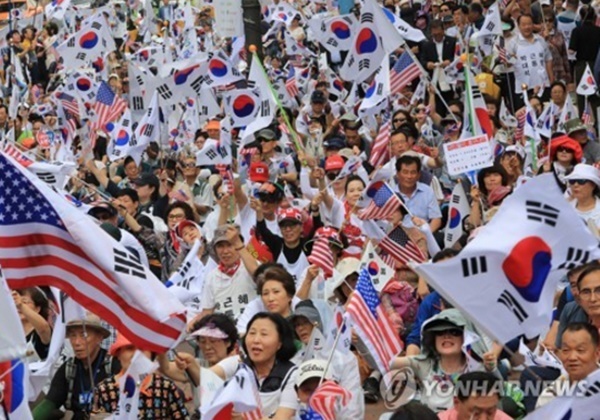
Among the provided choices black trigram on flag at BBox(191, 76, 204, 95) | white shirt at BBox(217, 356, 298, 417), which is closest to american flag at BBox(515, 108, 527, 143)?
black trigram on flag at BBox(191, 76, 204, 95)

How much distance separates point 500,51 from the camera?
67.8 feet

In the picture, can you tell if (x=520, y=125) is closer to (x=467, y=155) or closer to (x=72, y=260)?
(x=467, y=155)

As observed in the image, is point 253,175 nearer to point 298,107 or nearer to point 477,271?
point 298,107

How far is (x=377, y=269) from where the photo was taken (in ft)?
39.9

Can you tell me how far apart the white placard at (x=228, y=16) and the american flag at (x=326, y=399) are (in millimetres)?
13129

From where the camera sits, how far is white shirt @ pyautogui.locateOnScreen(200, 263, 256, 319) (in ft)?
41.6

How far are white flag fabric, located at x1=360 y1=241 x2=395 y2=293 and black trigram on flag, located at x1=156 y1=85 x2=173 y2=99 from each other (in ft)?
24.7

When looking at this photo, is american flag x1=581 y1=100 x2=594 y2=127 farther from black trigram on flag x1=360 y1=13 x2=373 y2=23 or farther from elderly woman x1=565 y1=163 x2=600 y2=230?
elderly woman x1=565 y1=163 x2=600 y2=230

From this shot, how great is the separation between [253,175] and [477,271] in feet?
28.3

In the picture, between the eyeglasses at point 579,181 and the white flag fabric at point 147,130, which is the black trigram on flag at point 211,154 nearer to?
the white flag fabric at point 147,130

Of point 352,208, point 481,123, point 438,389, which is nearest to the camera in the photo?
point 438,389

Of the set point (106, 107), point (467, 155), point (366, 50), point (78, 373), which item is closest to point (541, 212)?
point (78, 373)

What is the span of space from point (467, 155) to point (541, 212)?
283 inches

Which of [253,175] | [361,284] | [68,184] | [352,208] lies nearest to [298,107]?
[68,184]
